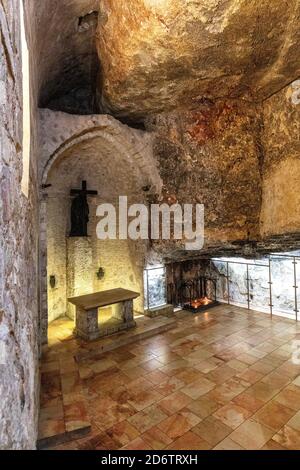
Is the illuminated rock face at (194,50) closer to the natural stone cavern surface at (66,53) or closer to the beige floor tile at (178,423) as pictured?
the natural stone cavern surface at (66,53)

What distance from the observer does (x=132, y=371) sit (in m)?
4.79

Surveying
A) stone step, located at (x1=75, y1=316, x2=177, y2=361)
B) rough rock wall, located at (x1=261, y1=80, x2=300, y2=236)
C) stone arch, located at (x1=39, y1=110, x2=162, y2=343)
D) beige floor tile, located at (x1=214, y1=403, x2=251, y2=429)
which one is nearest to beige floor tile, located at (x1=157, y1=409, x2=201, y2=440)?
beige floor tile, located at (x1=214, y1=403, x2=251, y2=429)

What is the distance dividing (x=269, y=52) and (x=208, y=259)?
640cm

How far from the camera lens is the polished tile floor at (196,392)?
3.26 metres

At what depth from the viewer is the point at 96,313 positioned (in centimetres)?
602

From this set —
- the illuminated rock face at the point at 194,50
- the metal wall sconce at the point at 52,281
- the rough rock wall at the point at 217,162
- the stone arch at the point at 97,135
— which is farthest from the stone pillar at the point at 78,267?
the illuminated rock face at the point at 194,50

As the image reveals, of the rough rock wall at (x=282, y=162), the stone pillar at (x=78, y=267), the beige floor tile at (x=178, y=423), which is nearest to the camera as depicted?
the beige floor tile at (x=178, y=423)

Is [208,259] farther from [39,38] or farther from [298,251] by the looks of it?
[39,38]

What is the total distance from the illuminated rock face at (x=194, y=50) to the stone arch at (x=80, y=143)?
25.1 inches

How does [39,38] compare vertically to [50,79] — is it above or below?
below

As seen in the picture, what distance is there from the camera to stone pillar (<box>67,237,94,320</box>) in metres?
7.08

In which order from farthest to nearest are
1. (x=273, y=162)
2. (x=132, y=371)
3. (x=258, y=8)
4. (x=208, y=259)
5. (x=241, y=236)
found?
(x=208, y=259), (x=241, y=236), (x=273, y=162), (x=132, y=371), (x=258, y=8)
